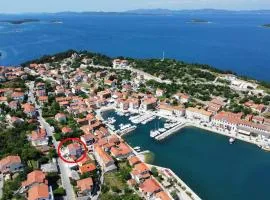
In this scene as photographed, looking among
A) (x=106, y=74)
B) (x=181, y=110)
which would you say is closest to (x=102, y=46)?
(x=106, y=74)

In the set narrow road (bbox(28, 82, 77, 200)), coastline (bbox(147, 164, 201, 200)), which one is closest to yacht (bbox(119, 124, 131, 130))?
narrow road (bbox(28, 82, 77, 200))

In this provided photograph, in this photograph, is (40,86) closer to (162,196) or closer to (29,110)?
(29,110)

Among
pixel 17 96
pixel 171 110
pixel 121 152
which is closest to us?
pixel 121 152

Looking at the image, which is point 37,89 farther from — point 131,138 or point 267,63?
point 267,63

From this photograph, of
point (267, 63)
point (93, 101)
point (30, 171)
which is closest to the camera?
point (30, 171)

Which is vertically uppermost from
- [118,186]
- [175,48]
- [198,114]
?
[198,114]

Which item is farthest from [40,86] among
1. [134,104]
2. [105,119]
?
[134,104]
